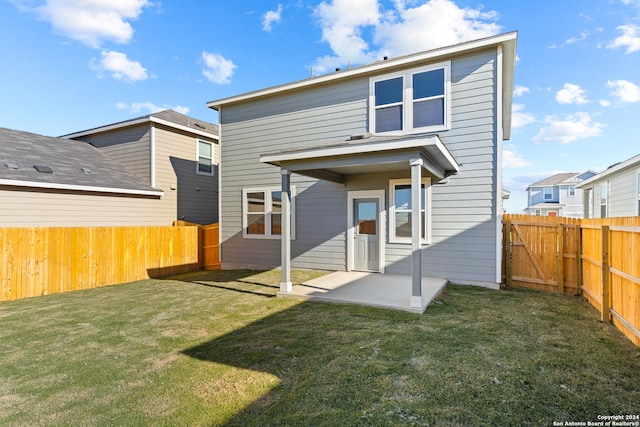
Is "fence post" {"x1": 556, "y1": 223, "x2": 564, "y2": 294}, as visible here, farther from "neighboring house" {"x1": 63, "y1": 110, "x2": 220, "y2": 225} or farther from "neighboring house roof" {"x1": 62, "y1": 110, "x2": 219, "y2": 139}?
"neighboring house roof" {"x1": 62, "y1": 110, "x2": 219, "y2": 139}

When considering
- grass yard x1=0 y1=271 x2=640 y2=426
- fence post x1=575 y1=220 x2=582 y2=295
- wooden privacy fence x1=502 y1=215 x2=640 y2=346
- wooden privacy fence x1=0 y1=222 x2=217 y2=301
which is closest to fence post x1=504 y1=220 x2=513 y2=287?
wooden privacy fence x1=502 y1=215 x2=640 y2=346

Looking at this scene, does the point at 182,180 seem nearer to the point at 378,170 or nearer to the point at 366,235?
the point at 366,235

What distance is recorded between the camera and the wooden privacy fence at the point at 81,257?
6.78 meters

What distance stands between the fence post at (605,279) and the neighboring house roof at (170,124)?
13038 millimetres

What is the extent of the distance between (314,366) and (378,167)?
196 inches

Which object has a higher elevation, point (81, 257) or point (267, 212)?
point (267, 212)

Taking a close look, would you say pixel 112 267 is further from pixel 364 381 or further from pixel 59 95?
pixel 59 95

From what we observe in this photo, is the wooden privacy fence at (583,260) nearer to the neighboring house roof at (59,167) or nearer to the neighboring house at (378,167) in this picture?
the neighboring house at (378,167)

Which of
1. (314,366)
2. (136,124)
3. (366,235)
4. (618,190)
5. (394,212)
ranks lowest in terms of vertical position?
(314,366)

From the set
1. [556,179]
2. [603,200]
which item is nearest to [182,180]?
[603,200]

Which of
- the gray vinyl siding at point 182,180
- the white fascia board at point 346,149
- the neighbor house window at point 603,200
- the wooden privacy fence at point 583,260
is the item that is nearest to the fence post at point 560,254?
the wooden privacy fence at point 583,260

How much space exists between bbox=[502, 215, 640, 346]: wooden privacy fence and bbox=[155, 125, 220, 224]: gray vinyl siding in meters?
11.5

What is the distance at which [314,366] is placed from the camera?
11.0 feet

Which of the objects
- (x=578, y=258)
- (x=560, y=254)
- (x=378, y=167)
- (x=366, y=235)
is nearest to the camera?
(x=578, y=258)
